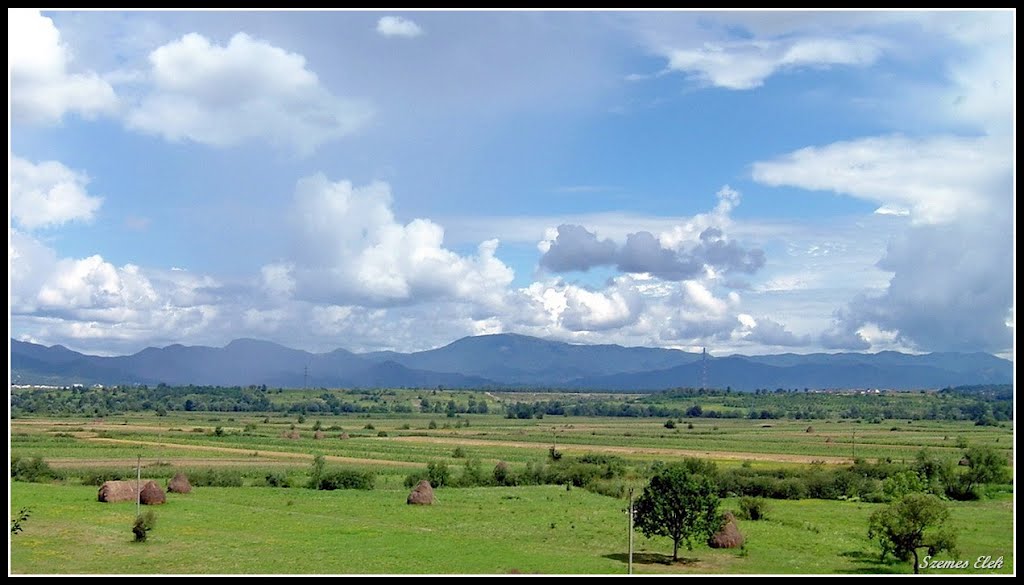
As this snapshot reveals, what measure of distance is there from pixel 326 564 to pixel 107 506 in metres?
24.7

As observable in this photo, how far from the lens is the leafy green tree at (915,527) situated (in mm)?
35156

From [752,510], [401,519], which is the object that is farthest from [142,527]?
[752,510]

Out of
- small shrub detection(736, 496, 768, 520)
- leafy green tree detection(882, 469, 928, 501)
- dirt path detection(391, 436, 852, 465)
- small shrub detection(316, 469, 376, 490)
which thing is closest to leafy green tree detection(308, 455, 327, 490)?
small shrub detection(316, 469, 376, 490)

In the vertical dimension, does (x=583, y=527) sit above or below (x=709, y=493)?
below

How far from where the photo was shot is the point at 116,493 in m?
55.1

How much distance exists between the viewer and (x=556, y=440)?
425 feet

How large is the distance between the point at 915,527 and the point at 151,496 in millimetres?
42072

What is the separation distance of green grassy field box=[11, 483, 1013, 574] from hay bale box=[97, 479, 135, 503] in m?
1.04

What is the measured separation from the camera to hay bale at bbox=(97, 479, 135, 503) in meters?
54.8

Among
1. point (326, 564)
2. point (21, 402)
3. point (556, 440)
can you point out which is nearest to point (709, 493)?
point (326, 564)

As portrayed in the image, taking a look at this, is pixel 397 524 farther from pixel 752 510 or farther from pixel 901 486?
pixel 901 486

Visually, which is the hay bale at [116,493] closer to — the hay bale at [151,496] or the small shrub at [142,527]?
the hay bale at [151,496]

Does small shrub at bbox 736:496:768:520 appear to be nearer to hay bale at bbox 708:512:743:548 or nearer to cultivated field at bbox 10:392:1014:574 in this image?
cultivated field at bbox 10:392:1014:574

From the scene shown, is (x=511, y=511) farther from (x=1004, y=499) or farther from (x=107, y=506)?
(x=1004, y=499)
